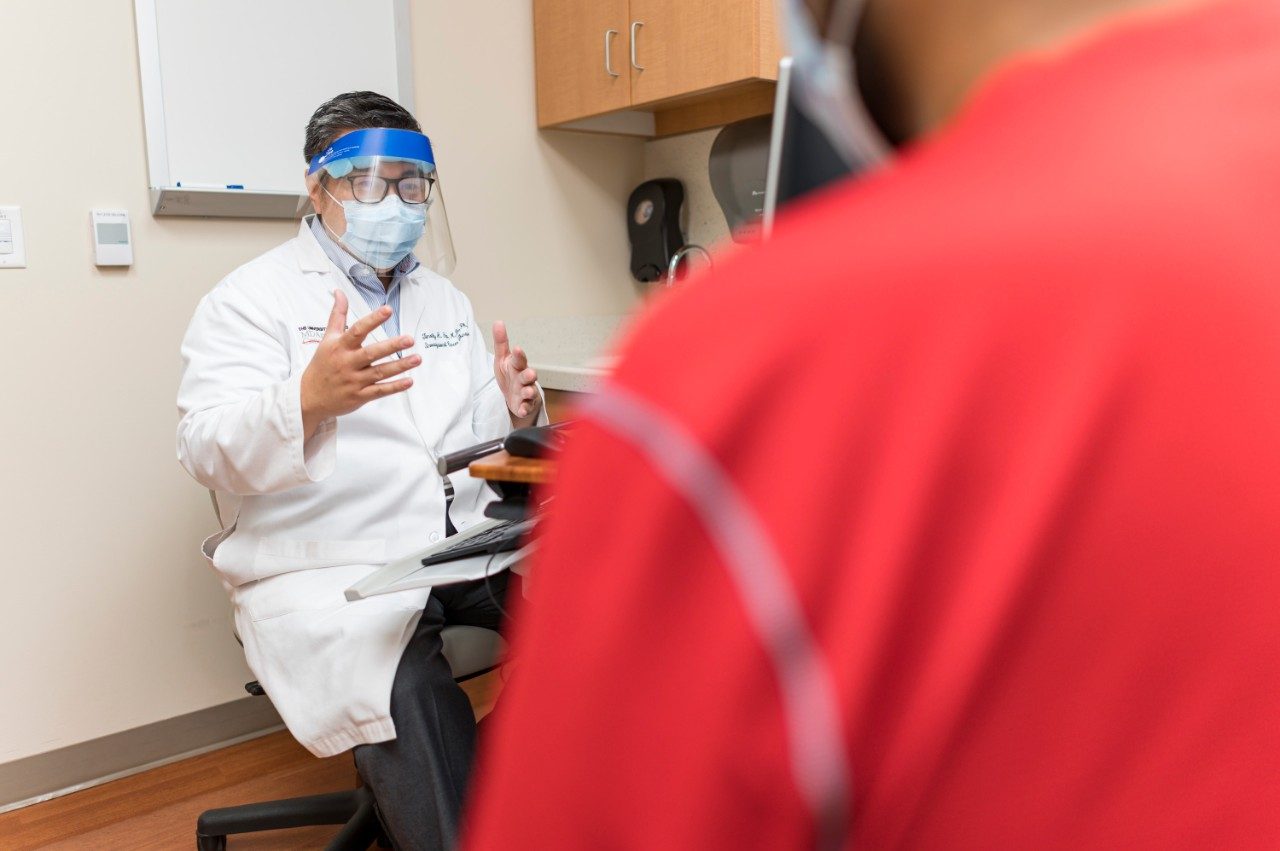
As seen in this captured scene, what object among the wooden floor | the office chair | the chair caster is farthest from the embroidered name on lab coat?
the chair caster

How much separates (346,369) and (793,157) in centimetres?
106

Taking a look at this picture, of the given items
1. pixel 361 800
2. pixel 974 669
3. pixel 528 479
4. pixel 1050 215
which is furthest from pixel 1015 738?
pixel 361 800

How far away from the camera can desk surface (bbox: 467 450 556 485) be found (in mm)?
1041

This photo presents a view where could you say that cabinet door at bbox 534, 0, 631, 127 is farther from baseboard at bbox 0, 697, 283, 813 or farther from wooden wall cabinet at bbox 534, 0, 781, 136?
baseboard at bbox 0, 697, 283, 813

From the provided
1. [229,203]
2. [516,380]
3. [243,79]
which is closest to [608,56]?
[243,79]

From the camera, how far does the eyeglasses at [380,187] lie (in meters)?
1.67

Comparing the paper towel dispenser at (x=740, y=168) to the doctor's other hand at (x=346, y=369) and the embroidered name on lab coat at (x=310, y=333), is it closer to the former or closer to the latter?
the embroidered name on lab coat at (x=310, y=333)

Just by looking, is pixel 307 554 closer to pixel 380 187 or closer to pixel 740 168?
pixel 380 187

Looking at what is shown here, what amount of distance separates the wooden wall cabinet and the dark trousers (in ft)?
5.22

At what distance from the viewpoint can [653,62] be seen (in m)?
2.44

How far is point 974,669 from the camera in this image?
0.86 ft

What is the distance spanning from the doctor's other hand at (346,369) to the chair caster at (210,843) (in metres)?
0.88

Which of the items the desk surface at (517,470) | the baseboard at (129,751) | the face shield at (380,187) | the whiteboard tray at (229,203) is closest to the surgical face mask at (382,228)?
the face shield at (380,187)

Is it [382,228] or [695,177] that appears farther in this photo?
[695,177]
